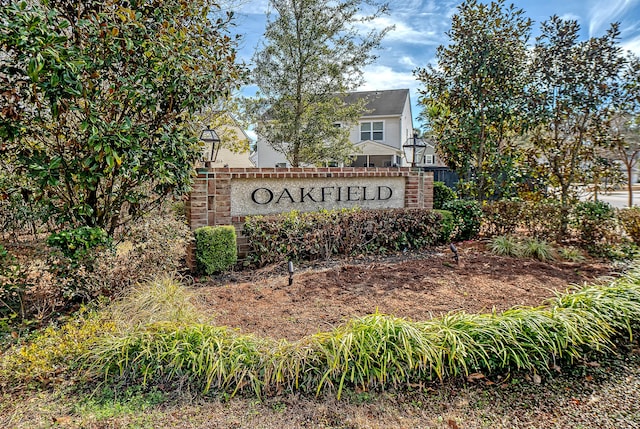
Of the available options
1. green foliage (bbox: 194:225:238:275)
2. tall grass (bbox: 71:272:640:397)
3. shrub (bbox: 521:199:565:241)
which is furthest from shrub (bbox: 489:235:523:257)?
green foliage (bbox: 194:225:238:275)

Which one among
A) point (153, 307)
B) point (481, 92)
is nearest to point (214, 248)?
point (153, 307)

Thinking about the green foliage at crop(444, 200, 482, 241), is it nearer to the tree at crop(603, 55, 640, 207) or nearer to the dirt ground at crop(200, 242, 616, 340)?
the dirt ground at crop(200, 242, 616, 340)

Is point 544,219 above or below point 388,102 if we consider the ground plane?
below

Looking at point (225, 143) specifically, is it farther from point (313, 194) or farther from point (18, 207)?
point (18, 207)

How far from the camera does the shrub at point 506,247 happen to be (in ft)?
19.8

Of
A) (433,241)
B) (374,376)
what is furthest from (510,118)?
Result: (374,376)

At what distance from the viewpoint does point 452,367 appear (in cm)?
251

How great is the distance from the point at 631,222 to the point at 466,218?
8.30 ft

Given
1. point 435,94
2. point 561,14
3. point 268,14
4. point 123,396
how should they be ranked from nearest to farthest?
point 123,396, point 561,14, point 435,94, point 268,14

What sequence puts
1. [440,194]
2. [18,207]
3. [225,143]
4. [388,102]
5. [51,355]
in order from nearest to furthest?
[51,355] → [18,207] → [440,194] → [225,143] → [388,102]

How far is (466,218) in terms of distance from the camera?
7332mm

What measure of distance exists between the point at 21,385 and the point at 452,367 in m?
2.88

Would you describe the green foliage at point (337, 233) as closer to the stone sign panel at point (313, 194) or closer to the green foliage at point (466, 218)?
the stone sign panel at point (313, 194)

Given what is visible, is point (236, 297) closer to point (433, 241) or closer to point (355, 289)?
point (355, 289)
